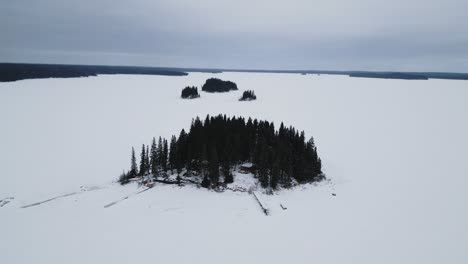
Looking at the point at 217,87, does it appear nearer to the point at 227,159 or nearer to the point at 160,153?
the point at 160,153

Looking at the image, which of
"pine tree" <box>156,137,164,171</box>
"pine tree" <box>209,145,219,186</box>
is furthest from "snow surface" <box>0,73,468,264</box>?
"pine tree" <box>156,137,164,171</box>

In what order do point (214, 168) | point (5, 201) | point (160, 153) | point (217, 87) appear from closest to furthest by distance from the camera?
point (5, 201) → point (214, 168) → point (160, 153) → point (217, 87)

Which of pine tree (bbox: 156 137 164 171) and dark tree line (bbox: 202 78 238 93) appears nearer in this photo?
pine tree (bbox: 156 137 164 171)

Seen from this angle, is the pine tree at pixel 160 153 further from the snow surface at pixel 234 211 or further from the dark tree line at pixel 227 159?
the snow surface at pixel 234 211

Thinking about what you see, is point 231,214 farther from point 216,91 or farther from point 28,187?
point 216,91

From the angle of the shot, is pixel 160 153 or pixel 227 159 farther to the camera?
pixel 160 153

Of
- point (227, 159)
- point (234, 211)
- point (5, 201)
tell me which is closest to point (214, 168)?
A: point (227, 159)

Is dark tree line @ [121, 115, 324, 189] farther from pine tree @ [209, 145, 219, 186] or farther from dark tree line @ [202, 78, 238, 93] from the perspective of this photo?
dark tree line @ [202, 78, 238, 93]

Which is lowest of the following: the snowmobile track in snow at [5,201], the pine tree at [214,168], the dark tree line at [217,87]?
the snowmobile track in snow at [5,201]

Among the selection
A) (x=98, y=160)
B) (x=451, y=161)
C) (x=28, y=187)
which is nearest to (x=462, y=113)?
(x=451, y=161)

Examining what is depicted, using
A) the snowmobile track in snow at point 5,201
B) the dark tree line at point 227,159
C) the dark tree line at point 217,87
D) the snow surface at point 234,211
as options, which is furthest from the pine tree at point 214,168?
the dark tree line at point 217,87
